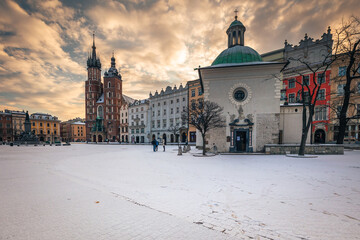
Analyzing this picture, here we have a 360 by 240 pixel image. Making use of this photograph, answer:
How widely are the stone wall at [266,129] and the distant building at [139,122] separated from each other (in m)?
38.5

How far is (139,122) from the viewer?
53.1 meters

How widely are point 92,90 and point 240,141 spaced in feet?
234

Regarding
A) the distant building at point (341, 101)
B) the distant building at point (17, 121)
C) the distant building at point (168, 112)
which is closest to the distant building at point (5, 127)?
the distant building at point (17, 121)

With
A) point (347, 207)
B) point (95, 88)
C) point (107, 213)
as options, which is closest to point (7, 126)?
point (95, 88)

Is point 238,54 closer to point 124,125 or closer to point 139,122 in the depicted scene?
point 139,122

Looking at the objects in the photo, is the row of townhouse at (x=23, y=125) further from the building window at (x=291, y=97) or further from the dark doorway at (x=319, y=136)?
the dark doorway at (x=319, y=136)

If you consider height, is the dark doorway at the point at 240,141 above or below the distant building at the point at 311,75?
below

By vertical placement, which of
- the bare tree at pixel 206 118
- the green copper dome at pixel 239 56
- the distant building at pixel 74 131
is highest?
the green copper dome at pixel 239 56

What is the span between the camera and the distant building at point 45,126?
71.1 meters

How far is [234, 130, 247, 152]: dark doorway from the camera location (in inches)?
683

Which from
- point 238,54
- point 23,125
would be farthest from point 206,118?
point 23,125

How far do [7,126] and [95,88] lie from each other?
41001mm

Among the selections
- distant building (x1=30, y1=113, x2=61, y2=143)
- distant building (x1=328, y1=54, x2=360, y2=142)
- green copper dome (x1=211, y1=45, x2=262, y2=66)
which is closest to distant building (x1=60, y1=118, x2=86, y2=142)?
distant building (x1=30, y1=113, x2=61, y2=143)

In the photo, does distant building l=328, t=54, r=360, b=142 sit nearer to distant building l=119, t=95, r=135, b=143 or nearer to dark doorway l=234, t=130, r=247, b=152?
dark doorway l=234, t=130, r=247, b=152
